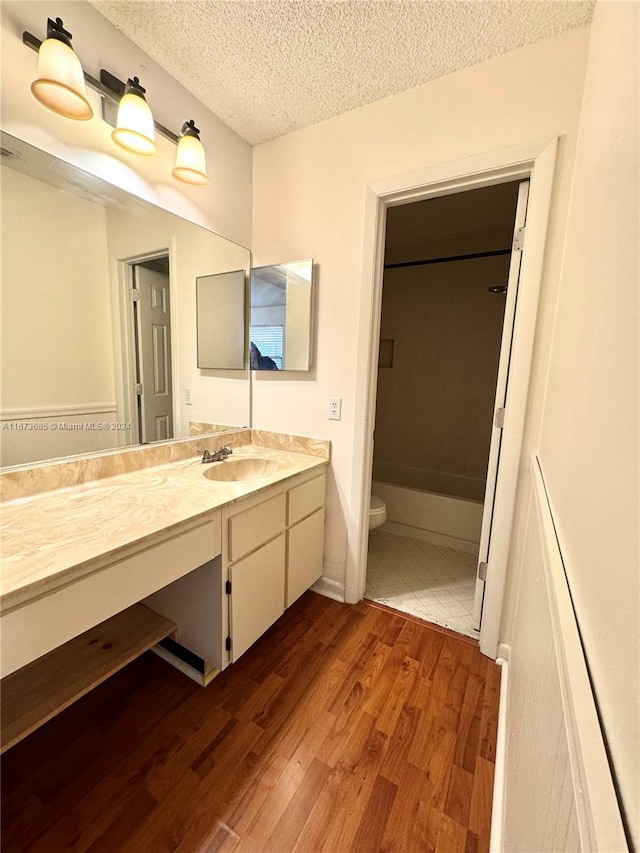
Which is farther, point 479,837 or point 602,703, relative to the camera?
point 479,837

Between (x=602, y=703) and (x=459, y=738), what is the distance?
118 centimetres

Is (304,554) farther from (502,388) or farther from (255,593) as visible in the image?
(502,388)

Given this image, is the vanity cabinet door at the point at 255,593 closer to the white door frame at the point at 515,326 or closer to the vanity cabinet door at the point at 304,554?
the vanity cabinet door at the point at 304,554

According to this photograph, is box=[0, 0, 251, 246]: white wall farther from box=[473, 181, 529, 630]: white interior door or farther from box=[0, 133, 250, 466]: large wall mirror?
box=[473, 181, 529, 630]: white interior door

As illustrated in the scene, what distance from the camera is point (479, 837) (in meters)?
0.93

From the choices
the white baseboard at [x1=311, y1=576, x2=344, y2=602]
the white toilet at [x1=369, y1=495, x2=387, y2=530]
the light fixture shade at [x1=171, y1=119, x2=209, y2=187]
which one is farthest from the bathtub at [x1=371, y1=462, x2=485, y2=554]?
the light fixture shade at [x1=171, y1=119, x2=209, y2=187]

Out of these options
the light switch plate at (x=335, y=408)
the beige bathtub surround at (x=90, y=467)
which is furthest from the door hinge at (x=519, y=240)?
the beige bathtub surround at (x=90, y=467)

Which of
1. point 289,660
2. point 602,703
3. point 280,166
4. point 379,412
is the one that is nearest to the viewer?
point 602,703

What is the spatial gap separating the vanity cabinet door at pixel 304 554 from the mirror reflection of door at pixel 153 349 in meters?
0.81

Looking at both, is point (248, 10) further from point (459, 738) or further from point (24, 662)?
point (459, 738)

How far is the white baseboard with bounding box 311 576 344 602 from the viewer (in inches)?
74.7

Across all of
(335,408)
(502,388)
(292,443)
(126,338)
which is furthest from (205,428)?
(502,388)

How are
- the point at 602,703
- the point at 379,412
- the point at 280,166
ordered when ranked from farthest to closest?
the point at 379,412 < the point at 280,166 < the point at 602,703

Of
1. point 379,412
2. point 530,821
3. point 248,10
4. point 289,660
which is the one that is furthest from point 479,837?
point 379,412
